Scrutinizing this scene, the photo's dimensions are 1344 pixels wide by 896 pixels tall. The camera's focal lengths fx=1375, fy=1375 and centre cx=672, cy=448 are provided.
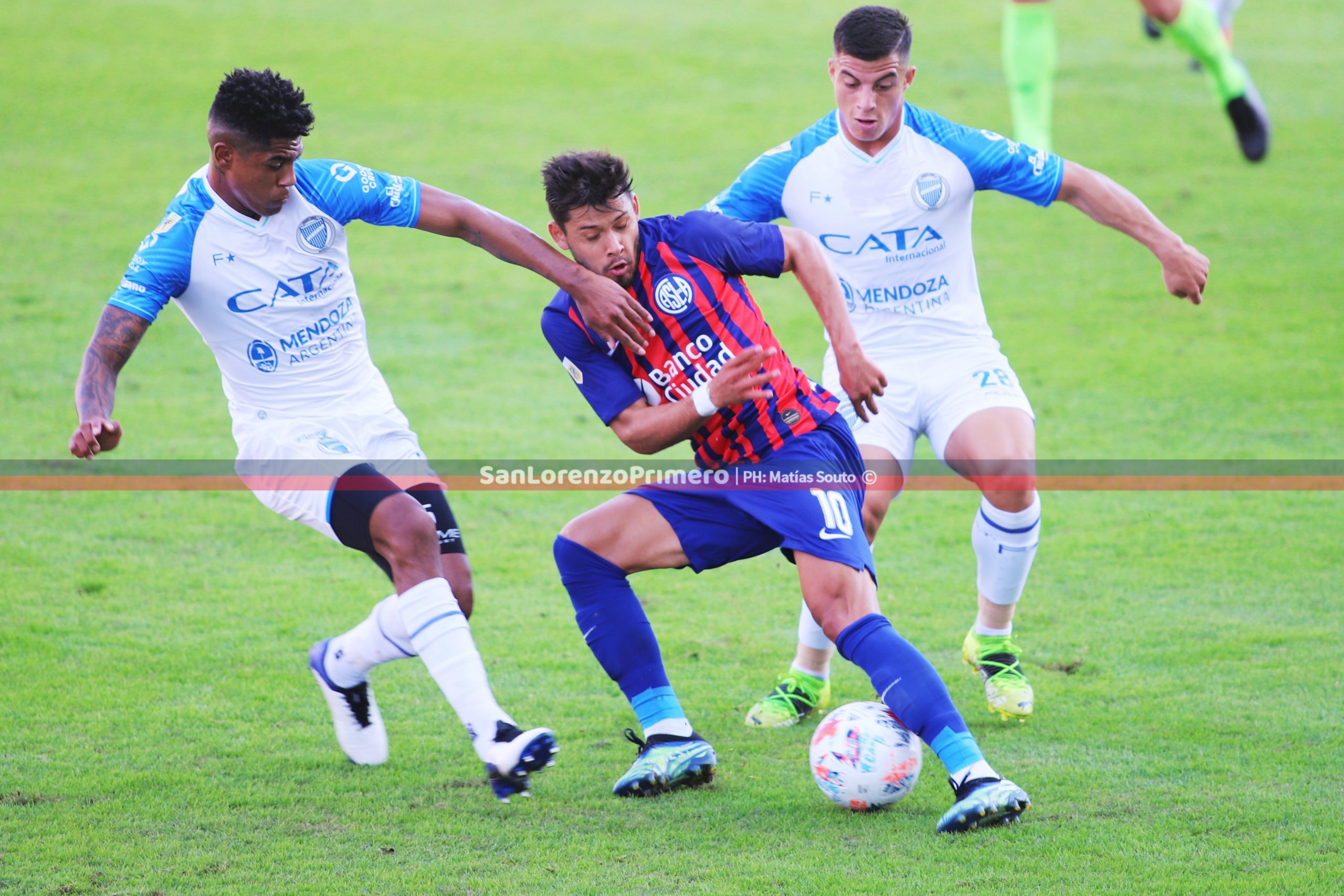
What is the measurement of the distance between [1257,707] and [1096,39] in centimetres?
1887

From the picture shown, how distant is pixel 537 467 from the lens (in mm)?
8805

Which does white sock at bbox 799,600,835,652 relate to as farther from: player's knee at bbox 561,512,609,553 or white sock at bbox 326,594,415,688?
white sock at bbox 326,594,415,688

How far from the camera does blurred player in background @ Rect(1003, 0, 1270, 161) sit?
31.8 ft

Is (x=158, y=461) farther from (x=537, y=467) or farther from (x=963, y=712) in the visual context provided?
(x=963, y=712)

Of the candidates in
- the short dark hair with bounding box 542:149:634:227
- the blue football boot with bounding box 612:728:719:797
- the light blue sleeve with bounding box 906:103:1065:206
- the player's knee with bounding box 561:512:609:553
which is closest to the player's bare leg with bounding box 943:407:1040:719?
the light blue sleeve with bounding box 906:103:1065:206

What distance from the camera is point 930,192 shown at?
5.54 m

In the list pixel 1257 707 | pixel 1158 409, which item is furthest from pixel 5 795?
pixel 1158 409

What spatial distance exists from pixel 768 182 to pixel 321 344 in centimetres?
189

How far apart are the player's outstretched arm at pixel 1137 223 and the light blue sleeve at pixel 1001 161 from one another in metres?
0.06

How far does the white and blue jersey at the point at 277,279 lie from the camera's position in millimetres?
4750

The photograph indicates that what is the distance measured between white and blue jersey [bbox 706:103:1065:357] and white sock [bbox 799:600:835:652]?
1153 millimetres

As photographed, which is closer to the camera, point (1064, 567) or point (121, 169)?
point (1064, 567)

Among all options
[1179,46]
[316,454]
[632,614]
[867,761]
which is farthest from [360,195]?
[1179,46]

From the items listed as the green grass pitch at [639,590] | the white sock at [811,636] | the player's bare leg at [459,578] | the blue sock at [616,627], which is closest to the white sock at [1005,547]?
the green grass pitch at [639,590]
